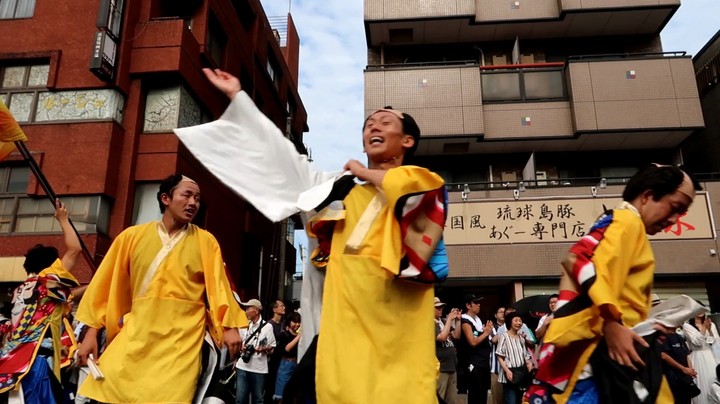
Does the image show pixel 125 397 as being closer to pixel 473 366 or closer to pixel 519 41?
pixel 473 366

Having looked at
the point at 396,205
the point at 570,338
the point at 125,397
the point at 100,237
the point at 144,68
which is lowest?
the point at 125,397

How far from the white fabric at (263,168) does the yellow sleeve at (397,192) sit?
38 cm

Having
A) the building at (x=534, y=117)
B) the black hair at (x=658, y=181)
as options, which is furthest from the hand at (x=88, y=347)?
the building at (x=534, y=117)

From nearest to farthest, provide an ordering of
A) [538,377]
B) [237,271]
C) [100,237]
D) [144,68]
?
1. [538,377]
2. [100,237]
3. [144,68]
4. [237,271]

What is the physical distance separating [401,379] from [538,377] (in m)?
0.67

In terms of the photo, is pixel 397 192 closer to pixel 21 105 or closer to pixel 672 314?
pixel 672 314

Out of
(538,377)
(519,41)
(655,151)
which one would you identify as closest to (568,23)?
(519,41)

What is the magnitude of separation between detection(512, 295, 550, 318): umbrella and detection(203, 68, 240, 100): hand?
22.3 feet

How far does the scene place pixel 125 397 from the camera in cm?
309

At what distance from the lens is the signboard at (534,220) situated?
14734 millimetres

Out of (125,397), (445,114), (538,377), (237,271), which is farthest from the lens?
(237,271)

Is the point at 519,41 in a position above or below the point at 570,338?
above

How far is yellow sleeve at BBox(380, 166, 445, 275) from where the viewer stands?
2234 mm

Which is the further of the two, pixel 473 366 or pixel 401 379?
pixel 473 366
